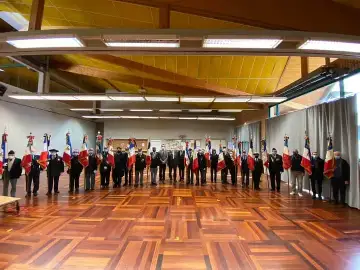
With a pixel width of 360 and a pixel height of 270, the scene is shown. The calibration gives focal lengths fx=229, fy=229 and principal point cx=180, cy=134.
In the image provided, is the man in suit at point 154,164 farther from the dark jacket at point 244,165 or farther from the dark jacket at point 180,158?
the dark jacket at point 244,165

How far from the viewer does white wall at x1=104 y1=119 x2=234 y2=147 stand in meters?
17.9

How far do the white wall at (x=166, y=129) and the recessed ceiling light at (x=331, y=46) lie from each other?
14.8 metres

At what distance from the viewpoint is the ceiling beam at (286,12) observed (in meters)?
3.38

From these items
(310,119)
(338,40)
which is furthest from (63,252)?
(310,119)

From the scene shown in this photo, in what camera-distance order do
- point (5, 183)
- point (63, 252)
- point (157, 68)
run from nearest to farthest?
1. point (63, 252)
2. point (5, 183)
3. point (157, 68)

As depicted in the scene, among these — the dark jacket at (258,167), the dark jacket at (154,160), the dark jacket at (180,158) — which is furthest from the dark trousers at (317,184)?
the dark jacket at (154,160)

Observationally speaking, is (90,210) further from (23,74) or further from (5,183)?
(23,74)

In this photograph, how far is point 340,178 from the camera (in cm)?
580

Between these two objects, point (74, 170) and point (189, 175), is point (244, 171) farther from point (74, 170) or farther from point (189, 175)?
point (74, 170)

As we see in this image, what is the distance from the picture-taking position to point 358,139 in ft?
17.7

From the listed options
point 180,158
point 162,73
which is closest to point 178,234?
point 162,73

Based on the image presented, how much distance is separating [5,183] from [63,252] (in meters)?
3.88

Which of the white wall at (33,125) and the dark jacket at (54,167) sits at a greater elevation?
the white wall at (33,125)

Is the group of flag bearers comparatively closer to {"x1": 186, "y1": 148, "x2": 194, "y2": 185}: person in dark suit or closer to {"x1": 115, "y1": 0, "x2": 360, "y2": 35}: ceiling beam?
{"x1": 186, "y1": 148, "x2": 194, "y2": 185}: person in dark suit
